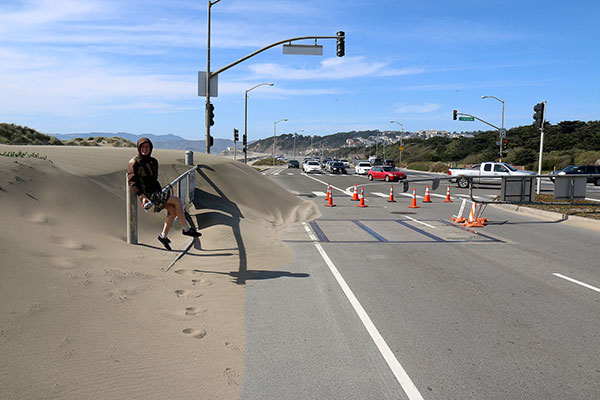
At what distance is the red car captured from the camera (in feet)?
137

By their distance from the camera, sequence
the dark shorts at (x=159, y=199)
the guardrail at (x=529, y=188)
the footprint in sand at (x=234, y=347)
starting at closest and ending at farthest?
the footprint in sand at (x=234, y=347)
the dark shorts at (x=159, y=199)
the guardrail at (x=529, y=188)

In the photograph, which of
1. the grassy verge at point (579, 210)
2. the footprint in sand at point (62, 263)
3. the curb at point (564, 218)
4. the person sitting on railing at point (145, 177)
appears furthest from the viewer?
the grassy verge at point (579, 210)

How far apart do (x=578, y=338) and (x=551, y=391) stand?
1.56 metres

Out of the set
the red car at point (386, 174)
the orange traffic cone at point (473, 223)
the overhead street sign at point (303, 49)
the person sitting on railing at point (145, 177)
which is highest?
the overhead street sign at point (303, 49)

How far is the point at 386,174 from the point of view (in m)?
42.1

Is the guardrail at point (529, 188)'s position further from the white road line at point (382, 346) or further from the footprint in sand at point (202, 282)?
the footprint in sand at point (202, 282)

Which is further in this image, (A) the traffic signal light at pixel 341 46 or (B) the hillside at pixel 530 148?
(B) the hillside at pixel 530 148

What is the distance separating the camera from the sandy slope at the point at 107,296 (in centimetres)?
403

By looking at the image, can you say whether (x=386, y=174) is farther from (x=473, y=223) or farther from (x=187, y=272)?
(x=187, y=272)

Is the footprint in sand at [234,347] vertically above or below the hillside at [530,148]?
below

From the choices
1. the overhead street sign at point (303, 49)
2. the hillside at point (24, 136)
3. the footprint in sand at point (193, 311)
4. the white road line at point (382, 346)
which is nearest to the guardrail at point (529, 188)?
the overhead street sign at point (303, 49)

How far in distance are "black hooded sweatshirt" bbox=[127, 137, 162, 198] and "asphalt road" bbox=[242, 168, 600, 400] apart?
2.12 meters

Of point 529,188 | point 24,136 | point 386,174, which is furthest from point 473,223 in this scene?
point 24,136

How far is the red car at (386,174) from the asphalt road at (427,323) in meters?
30.2
